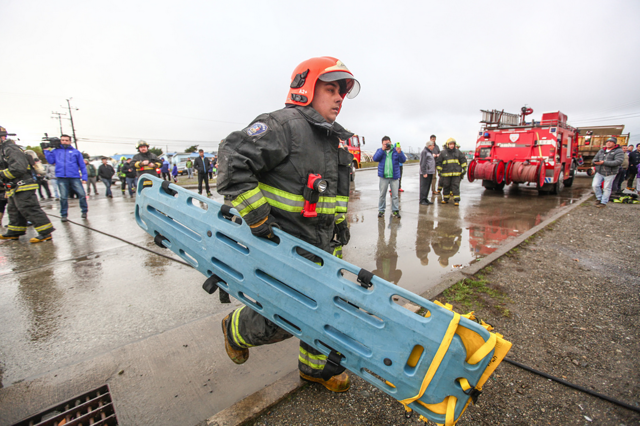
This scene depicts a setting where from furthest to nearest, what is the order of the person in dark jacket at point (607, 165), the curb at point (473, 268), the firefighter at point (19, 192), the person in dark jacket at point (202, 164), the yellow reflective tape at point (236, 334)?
the person in dark jacket at point (202, 164)
the person in dark jacket at point (607, 165)
the firefighter at point (19, 192)
the curb at point (473, 268)
the yellow reflective tape at point (236, 334)

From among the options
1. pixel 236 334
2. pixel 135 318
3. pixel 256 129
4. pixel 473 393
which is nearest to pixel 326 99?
pixel 256 129

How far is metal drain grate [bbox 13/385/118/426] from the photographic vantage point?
1.69 meters

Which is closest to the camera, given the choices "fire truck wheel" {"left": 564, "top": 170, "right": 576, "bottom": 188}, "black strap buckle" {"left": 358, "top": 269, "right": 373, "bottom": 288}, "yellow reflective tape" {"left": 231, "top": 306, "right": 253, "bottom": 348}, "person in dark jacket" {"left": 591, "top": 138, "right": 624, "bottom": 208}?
"black strap buckle" {"left": 358, "top": 269, "right": 373, "bottom": 288}

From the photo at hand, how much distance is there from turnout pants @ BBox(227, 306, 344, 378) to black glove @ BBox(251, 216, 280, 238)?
609 mm

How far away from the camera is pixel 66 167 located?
665cm

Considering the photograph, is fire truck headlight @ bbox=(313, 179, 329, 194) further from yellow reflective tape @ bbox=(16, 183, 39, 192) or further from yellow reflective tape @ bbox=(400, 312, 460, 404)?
yellow reflective tape @ bbox=(16, 183, 39, 192)

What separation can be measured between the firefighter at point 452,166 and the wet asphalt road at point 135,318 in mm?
2585

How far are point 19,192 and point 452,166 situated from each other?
31.2 feet

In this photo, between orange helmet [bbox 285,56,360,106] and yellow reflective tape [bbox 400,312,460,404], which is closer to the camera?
yellow reflective tape [bbox 400,312,460,404]

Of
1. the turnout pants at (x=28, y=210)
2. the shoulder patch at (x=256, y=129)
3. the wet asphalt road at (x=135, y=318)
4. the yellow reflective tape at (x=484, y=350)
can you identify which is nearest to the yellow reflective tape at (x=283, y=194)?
the shoulder patch at (x=256, y=129)

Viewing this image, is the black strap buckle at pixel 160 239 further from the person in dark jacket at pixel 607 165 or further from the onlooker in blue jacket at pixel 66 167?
the person in dark jacket at pixel 607 165

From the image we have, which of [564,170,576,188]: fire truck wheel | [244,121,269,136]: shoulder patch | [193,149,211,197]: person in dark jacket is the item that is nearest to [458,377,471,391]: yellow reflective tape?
[244,121,269,136]: shoulder patch

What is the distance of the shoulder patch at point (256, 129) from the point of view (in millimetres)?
1622

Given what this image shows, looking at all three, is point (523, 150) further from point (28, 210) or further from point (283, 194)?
point (28, 210)
